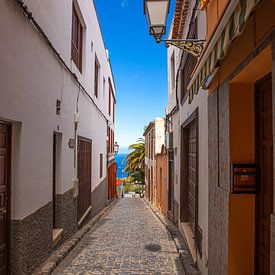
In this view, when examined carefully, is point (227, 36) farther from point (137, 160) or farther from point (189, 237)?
point (137, 160)

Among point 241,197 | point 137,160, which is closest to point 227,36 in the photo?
point 241,197

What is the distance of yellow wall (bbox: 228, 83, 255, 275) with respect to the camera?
10.9 ft

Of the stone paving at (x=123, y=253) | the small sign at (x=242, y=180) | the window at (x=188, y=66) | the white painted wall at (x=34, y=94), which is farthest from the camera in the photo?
the window at (x=188, y=66)

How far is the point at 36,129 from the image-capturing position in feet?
16.1

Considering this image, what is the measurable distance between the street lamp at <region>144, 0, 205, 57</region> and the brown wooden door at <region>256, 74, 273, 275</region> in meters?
1.97

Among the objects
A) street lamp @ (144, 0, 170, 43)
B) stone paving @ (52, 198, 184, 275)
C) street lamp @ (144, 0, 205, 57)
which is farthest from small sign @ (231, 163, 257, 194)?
stone paving @ (52, 198, 184, 275)

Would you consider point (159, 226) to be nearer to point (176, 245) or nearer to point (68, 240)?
point (176, 245)

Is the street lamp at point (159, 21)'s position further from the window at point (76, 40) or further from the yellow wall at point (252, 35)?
the window at point (76, 40)

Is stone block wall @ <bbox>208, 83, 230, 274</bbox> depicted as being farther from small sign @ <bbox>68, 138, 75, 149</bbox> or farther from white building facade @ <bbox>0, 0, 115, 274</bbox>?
small sign @ <bbox>68, 138, 75, 149</bbox>

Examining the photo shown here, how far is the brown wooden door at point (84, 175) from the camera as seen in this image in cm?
891

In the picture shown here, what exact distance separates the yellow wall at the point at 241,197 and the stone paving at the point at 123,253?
7.45 ft

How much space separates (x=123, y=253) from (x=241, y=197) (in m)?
3.79

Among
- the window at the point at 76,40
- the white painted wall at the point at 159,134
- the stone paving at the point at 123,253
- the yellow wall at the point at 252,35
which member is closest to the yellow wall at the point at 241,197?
the yellow wall at the point at 252,35

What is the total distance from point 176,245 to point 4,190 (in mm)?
4336
